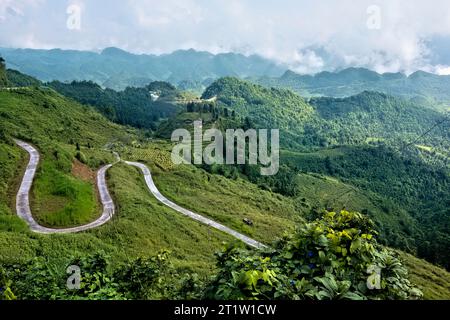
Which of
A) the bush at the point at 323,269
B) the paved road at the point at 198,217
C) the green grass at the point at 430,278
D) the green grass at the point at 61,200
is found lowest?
the green grass at the point at 430,278

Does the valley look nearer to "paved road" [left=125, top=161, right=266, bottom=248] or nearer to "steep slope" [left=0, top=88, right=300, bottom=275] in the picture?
"steep slope" [left=0, top=88, right=300, bottom=275]

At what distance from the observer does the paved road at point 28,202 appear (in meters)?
38.9

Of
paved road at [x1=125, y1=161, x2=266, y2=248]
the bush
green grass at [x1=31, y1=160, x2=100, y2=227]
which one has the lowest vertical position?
paved road at [x1=125, y1=161, x2=266, y2=248]

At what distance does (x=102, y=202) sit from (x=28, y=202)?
30.4ft

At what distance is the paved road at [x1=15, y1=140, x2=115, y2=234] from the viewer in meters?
38.9

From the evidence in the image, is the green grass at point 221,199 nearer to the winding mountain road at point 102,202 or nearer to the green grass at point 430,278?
the winding mountain road at point 102,202

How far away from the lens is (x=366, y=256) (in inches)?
322

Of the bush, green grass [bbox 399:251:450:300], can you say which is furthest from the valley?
green grass [bbox 399:251:450:300]

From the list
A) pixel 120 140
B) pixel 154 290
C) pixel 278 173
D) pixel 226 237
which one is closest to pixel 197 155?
pixel 120 140

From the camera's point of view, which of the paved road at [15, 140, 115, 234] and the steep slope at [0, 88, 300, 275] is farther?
the paved road at [15, 140, 115, 234]

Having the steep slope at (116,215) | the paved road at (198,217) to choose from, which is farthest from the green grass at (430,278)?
the paved road at (198,217)

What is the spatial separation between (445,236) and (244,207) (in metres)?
87.7

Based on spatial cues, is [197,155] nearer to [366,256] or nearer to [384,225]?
[384,225]

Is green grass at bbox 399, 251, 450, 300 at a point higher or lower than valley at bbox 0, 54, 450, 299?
lower
